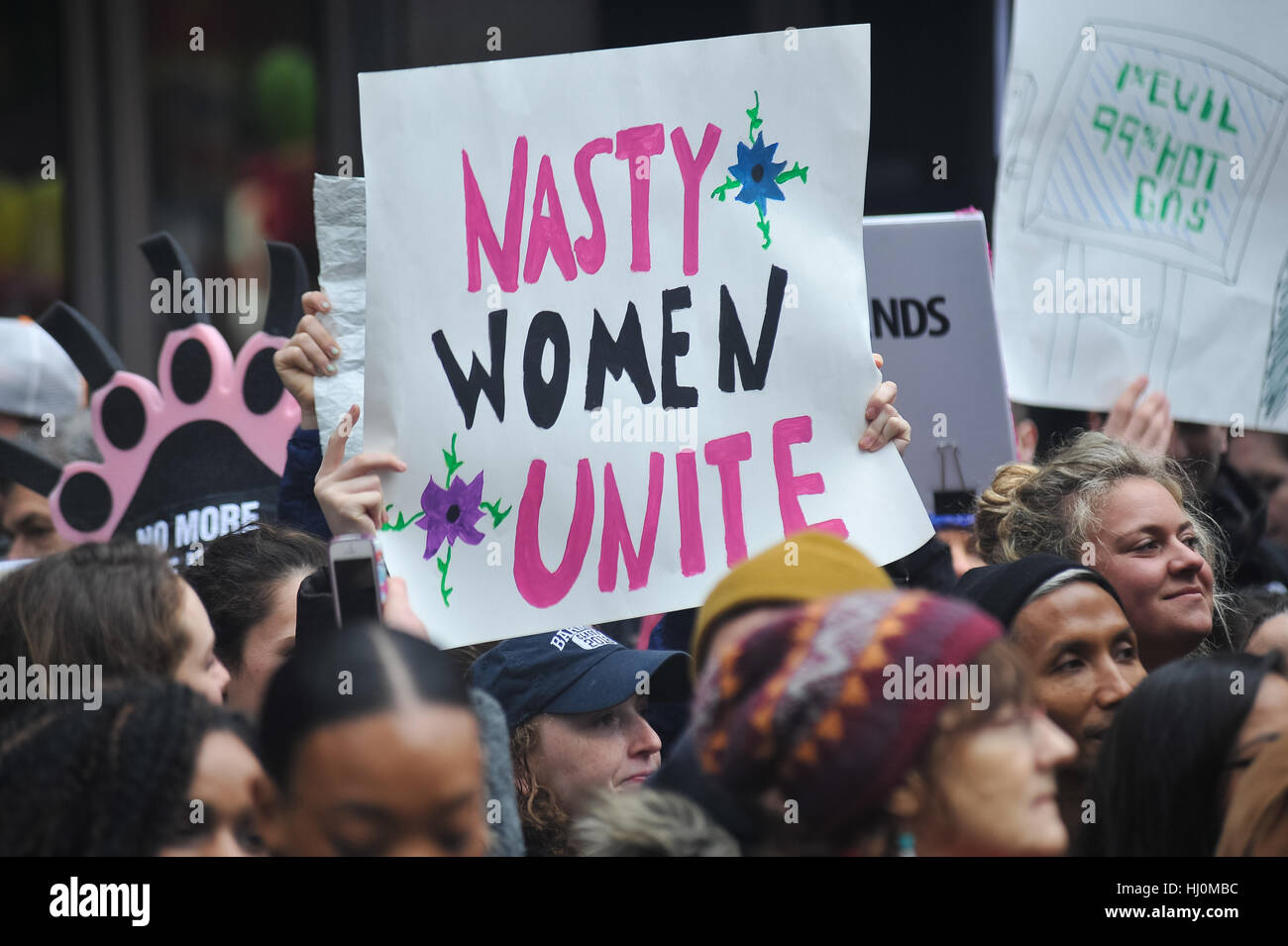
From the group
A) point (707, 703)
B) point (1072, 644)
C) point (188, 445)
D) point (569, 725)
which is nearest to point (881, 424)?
point (1072, 644)

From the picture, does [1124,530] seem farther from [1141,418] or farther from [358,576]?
[358,576]

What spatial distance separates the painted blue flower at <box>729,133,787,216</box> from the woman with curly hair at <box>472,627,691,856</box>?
33.8 inches

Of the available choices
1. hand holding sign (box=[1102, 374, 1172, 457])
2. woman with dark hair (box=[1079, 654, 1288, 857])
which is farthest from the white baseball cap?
woman with dark hair (box=[1079, 654, 1288, 857])

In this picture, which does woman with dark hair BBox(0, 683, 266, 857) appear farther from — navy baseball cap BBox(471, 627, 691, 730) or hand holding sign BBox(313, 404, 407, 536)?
navy baseball cap BBox(471, 627, 691, 730)

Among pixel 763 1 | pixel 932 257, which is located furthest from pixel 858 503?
pixel 763 1

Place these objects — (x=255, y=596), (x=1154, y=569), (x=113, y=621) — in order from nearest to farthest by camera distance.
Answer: (x=113, y=621) → (x=255, y=596) → (x=1154, y=569)

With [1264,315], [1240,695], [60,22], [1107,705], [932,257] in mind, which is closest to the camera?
[1240,695]

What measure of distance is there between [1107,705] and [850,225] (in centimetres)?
94

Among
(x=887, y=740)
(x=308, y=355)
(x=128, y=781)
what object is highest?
(x=308, y=355)

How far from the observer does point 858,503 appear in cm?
255

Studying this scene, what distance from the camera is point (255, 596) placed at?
2748 millimetres

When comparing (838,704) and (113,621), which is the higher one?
(838,704)

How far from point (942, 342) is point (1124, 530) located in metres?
0.63
